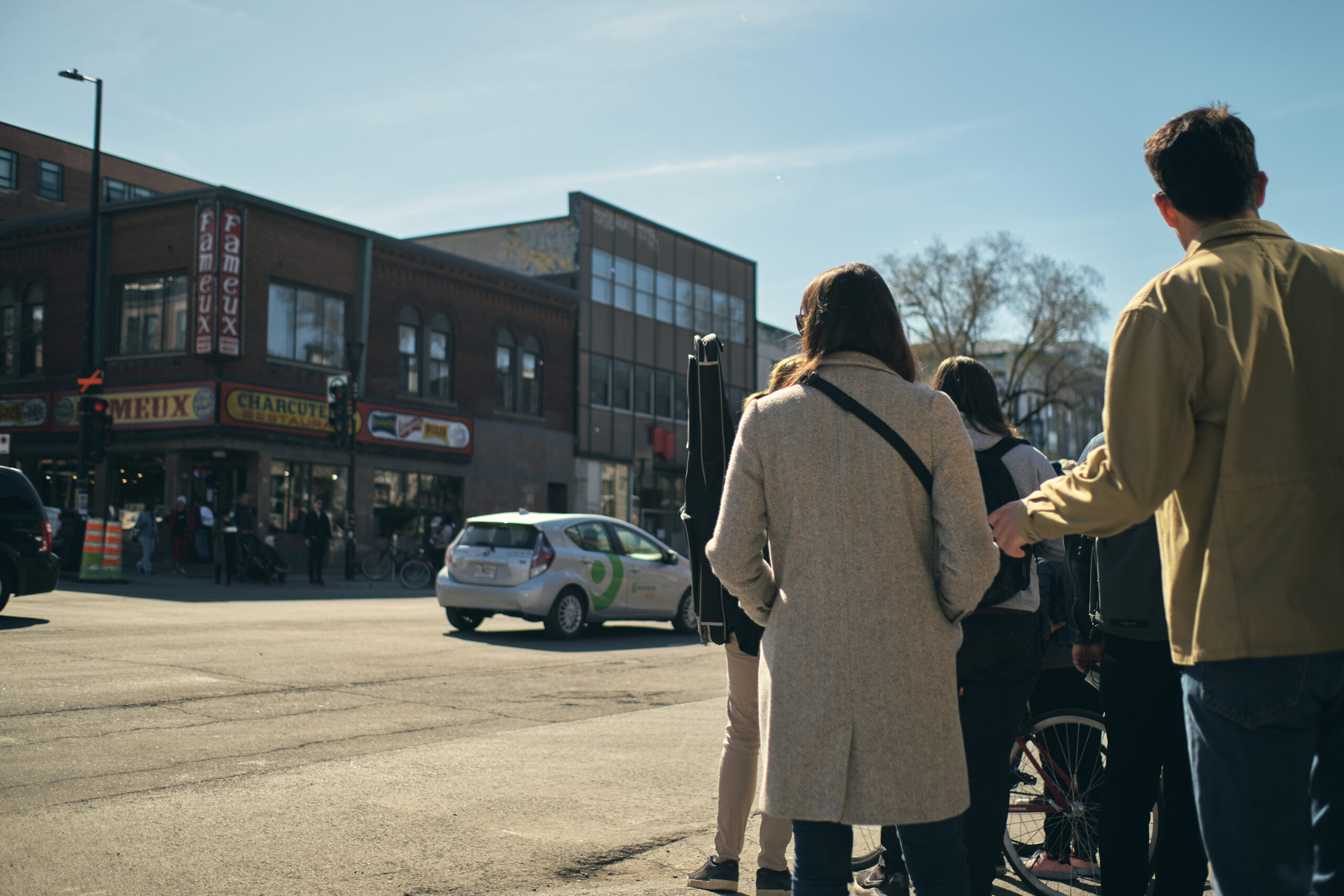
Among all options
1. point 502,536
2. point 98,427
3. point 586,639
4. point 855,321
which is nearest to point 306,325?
point 98,427

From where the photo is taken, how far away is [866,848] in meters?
4.94

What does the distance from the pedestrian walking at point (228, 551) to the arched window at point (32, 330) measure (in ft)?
37.6

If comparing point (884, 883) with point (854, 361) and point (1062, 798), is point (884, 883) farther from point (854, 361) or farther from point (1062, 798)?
point (854, 361)

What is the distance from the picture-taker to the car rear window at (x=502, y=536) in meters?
13.6

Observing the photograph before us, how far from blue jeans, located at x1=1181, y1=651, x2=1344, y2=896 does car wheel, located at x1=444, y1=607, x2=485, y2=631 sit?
1257cm

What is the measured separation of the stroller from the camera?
918 inches

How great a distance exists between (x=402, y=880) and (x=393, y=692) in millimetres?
4852

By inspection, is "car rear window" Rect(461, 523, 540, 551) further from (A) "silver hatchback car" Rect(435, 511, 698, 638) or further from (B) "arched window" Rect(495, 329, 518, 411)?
(B) "arched window" Rect(495, 329, 518, 411)

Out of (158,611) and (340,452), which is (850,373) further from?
(340,452)

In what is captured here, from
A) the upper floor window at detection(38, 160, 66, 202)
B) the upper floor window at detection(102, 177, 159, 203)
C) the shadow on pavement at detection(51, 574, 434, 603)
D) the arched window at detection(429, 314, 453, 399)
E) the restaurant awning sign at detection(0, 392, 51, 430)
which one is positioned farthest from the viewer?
the upper floor window at detection(102, 177, 159, 203)

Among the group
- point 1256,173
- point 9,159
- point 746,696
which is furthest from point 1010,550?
point 9,159

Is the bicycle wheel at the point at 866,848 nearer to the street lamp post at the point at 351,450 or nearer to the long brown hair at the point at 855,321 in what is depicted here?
the long brown hair at the point at 855,321

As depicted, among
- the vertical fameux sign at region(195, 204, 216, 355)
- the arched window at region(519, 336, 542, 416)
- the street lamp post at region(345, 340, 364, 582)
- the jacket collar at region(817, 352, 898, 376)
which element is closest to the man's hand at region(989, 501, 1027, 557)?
the jacket collar at region(817, 352, 898, 376)

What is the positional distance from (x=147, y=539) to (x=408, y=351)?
9.57 meters
